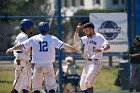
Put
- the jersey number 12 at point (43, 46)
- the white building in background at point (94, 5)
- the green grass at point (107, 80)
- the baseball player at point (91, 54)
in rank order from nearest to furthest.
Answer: the jersey number 12 at point (43, 46) → the baseball player at point (91, 54) → the white building in background at point (94, 5) → the green grass at point (107, 80)

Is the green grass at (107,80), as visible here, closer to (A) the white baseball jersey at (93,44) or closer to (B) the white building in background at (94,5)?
(B) the white building in background at (94,5)

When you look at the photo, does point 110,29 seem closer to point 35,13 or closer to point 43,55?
point 35,13

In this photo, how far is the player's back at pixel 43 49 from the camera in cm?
1241

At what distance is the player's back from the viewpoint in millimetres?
12406

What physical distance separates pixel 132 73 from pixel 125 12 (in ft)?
5.75

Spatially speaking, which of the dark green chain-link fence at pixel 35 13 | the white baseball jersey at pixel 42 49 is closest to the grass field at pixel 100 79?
the dark green chain-link fence at pixel 35 13

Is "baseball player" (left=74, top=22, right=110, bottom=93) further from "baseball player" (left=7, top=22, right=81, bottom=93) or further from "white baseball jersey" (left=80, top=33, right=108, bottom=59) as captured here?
"baseball player" (left=7, top=22, right=81, bottom=93)

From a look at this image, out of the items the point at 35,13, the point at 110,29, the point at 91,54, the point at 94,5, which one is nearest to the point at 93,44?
the point at 91,54

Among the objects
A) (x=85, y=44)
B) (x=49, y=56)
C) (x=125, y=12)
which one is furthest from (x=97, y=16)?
(x=49, y=56)

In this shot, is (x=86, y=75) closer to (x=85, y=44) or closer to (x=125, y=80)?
(x=85, y=44)

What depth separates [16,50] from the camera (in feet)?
43.5

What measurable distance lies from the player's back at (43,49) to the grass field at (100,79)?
14.2 feet

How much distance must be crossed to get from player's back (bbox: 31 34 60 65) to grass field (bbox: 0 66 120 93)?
4340 millimetres

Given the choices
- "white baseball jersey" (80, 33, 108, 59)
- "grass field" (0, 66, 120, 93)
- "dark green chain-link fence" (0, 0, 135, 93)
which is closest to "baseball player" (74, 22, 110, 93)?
"white baseball jersey" (80, 33, 108, 59)
